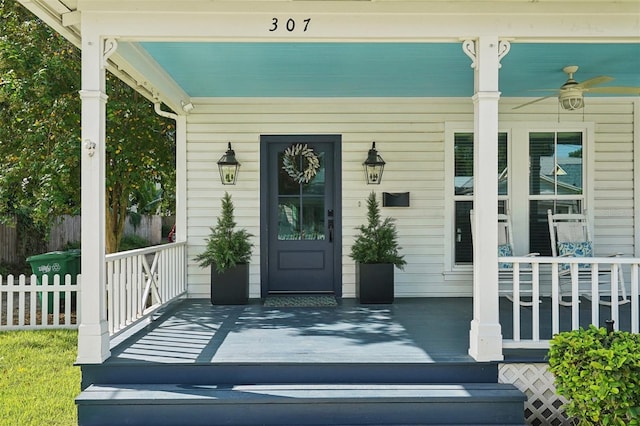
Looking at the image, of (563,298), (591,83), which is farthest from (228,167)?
(563,298)

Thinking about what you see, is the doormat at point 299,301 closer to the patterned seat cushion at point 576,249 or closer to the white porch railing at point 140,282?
the white porch railing at point 140,282

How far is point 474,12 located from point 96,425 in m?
3.65

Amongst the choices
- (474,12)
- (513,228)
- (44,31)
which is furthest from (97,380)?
(44,31)

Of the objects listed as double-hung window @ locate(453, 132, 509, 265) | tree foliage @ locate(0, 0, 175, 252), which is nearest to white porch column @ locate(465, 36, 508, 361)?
double-hung window @ locate(453, 132, 509, 265)

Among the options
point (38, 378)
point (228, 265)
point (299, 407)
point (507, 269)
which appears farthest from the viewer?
point (228, 265)

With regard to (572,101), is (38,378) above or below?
below

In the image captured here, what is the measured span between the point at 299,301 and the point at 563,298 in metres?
3.03

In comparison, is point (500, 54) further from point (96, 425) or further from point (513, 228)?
point (96, 425)

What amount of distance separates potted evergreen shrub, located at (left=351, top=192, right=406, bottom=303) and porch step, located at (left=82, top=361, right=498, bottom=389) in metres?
2.30

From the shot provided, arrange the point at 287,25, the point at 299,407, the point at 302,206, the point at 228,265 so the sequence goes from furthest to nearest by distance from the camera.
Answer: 1. the point at 302,206
2. the point at 228,265
3. the point at 287,25
4. the point at 299,407

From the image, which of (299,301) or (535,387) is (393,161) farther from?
(535,387)

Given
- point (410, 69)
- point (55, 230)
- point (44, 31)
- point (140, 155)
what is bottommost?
point (55, 230)

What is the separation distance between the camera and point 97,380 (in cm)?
365

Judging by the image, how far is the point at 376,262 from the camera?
6.00 metres
